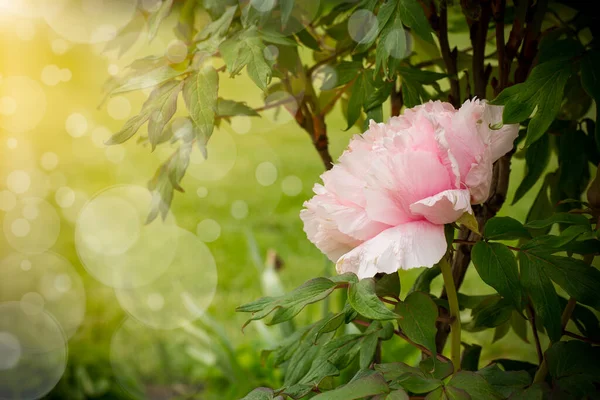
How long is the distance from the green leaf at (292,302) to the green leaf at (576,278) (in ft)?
0.65

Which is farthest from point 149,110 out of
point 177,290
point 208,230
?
point 208,230

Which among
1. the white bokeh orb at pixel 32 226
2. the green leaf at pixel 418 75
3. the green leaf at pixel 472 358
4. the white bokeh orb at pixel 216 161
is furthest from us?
the white bokeh orb at pixel 216 161

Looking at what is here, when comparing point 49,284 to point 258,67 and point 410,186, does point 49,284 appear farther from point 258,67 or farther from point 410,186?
point 410,186

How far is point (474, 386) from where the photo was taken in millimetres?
529

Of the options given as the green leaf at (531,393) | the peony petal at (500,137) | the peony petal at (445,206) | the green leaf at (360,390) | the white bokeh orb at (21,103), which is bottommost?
the white bokeh orb at (21,103)

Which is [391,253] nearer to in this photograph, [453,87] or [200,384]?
[453,87]

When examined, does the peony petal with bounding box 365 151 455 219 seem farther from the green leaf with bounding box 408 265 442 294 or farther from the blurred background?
the blurred background

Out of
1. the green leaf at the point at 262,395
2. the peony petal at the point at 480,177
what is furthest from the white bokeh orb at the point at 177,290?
the peony petal at the point at 480,177

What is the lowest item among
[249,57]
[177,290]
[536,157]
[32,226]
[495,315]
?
[177,290]

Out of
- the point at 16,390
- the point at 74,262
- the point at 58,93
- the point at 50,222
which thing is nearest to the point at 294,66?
the point at 16,390

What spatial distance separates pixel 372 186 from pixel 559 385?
244 millimetres

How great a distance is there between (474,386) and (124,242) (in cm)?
275

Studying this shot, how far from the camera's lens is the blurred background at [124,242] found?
6.55 ft

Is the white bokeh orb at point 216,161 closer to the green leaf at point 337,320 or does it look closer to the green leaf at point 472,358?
the green leaf at point 472,358
